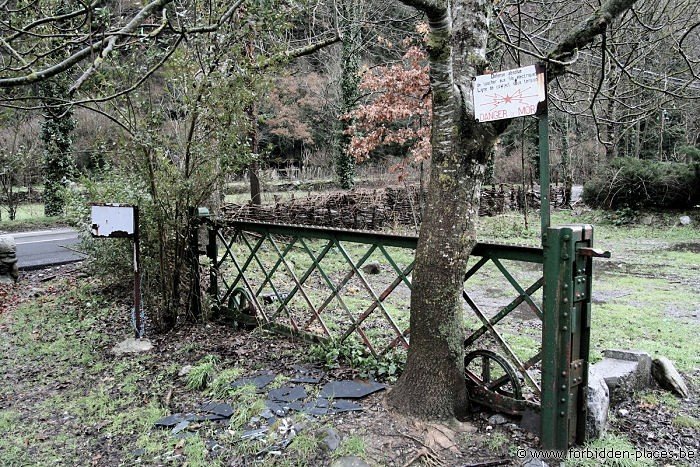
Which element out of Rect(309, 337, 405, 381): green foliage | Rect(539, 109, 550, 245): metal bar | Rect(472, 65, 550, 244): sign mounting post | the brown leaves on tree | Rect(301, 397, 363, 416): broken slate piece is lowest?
Rect(301, 397, 363, 416): broken slate piece

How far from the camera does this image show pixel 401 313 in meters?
5.92

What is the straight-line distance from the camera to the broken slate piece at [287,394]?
11.2 ft

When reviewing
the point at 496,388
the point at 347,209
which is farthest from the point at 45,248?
the point at 496,388

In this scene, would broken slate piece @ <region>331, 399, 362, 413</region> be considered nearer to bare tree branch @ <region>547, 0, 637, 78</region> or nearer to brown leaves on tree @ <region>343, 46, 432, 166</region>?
bare tree branch @ <region>547, 0, 637, 78</region>

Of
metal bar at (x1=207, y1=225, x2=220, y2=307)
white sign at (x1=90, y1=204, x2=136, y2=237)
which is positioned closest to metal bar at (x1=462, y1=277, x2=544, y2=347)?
metal bar at (x1=207, y1=225, x2=220, y2=307)

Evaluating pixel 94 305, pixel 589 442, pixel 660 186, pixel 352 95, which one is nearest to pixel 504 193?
pixel 660 186

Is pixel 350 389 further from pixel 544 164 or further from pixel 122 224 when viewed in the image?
pixel 122 224

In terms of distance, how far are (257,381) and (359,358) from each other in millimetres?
786

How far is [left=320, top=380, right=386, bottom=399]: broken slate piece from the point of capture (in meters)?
3.37

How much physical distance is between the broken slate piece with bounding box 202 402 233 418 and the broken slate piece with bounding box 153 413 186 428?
159 mm

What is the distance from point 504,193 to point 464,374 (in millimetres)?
15436

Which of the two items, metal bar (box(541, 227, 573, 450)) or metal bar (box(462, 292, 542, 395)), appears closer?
metal bar (box(541, 227, 573, 450))

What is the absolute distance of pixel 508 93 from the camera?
264 centimetres

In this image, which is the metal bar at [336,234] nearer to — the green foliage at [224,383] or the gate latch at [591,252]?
the gate latch at [591,252]
